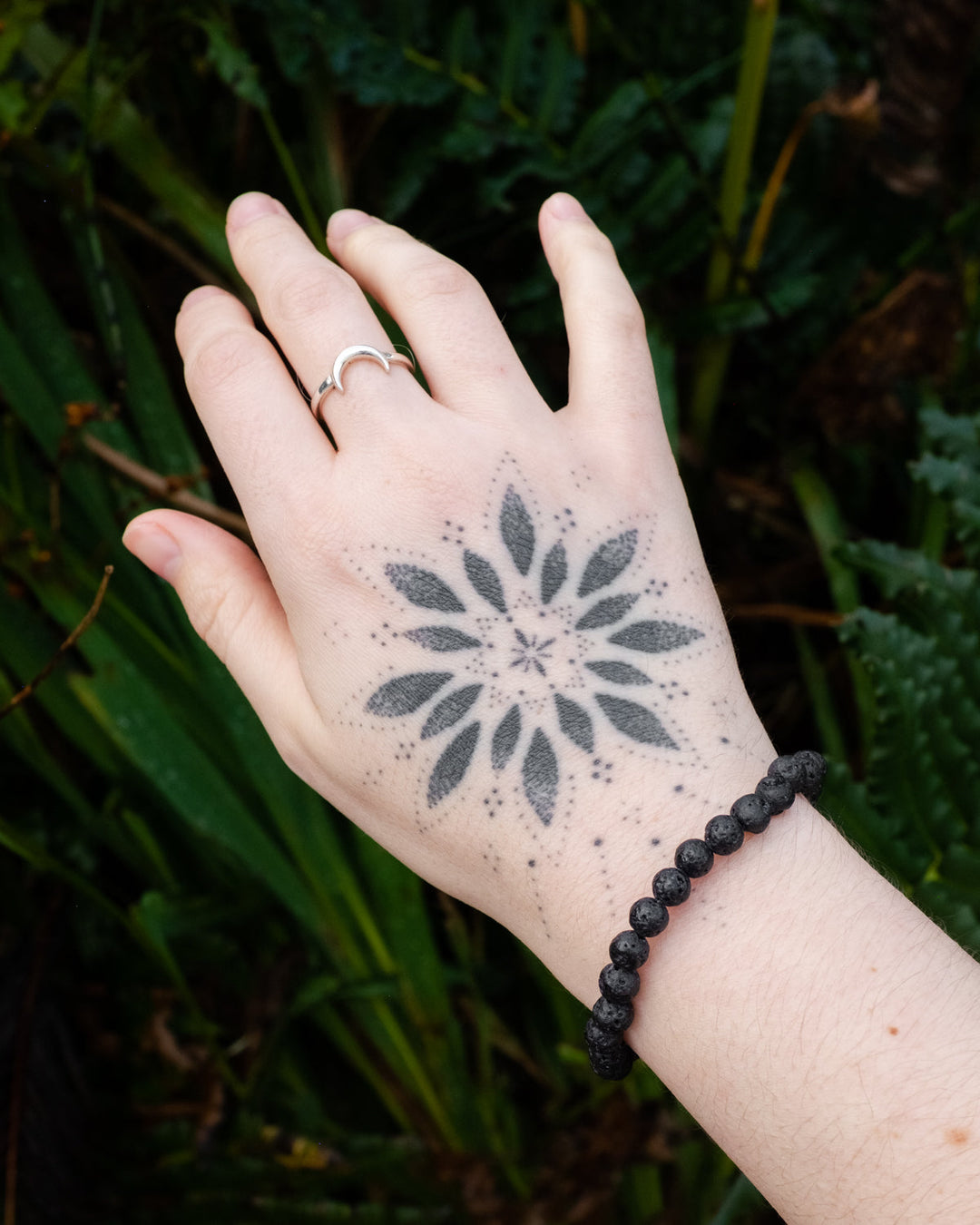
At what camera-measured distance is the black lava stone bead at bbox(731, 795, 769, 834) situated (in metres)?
0.71

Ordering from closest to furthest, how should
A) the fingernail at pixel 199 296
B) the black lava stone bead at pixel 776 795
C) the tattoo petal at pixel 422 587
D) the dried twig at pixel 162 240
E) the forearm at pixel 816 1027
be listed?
the forearm at pixel 816 1027 < the black lava stone bead at pixel 776 795 < the tattoo petal at pixel 422 587 < the fingernail at pixel 199 296 < the dried twig at pixel 162 240

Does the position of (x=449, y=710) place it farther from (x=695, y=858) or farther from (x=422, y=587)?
(x=695, y=858)

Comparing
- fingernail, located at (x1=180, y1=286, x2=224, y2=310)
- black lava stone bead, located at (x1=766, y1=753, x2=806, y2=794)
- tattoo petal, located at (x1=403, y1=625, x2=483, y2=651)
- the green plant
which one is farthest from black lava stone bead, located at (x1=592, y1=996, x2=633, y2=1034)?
fingernail, located at (x1=180, y1=286, x2=224, y2=310)

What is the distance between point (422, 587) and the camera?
32.5 inches

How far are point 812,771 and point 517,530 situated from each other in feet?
1.08

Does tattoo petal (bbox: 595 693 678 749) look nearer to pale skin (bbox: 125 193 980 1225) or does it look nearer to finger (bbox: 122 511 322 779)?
pale skin (bbox: 125 193 980 1225)

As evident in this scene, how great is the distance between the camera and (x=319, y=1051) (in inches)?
53.6

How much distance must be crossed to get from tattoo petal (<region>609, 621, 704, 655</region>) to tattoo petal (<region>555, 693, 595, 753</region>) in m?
0.07

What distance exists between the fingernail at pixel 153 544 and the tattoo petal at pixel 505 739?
0.36m

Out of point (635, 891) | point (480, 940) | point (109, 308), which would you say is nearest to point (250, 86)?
point (109, 308)

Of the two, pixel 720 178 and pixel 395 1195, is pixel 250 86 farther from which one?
pixel 395 1195

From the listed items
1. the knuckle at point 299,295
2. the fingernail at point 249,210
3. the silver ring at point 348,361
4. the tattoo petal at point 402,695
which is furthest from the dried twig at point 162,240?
the tattoo petal at point 402,695

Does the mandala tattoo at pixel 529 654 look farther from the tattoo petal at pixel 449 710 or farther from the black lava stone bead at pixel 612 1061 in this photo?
the black lava stone bead at pixel 612 1061

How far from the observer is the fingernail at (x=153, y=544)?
895mm
